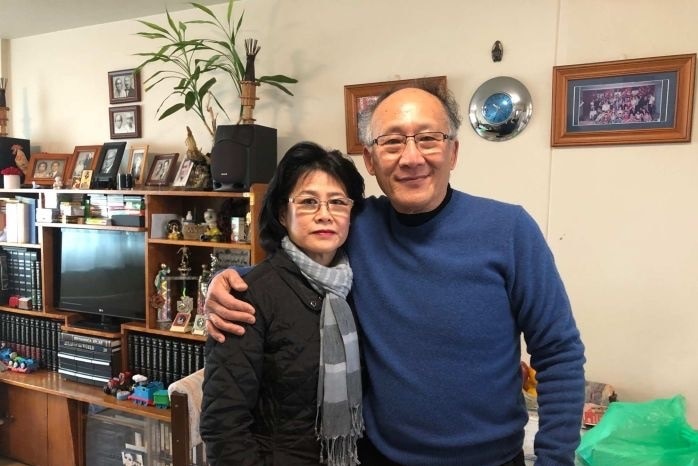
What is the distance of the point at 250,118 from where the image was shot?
2451 millimetres

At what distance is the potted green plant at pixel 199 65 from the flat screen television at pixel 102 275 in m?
0.74

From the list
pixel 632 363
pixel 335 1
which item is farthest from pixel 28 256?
pixel 632 363

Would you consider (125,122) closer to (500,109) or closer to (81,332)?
(81,332)

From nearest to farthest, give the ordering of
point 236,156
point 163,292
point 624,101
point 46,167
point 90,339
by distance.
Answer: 1. point 624,101
2. point 236,156
3. point 163,292
4. point 90,339
5. point 46,167

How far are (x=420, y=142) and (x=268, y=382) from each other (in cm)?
60

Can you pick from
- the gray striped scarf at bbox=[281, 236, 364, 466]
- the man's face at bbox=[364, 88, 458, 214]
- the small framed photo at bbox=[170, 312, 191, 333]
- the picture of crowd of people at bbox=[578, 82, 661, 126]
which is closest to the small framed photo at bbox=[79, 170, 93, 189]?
the small framed photo at bbox=[170, 312, 191, 333]

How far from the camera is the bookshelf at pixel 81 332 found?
2.61 meters

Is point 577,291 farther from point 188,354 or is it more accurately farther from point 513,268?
point 188,354

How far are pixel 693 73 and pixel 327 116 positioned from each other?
4.95ft

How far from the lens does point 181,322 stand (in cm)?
261

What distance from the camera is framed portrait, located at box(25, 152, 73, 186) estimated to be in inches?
125

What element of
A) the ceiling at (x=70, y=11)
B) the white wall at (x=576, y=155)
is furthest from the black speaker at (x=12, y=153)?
the white wall at (x=576, y=155)

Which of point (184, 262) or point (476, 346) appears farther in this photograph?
point (184, 262)

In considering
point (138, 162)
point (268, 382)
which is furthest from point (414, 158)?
point (138, 162)
